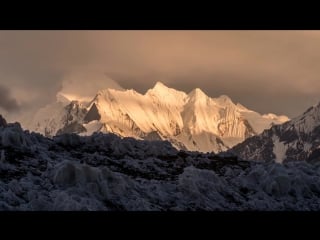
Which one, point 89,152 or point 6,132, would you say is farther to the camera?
point 89,152

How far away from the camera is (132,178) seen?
35.9m

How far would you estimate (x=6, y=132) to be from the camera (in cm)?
3781

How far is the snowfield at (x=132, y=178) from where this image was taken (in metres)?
29.9

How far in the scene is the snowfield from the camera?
29.9m
